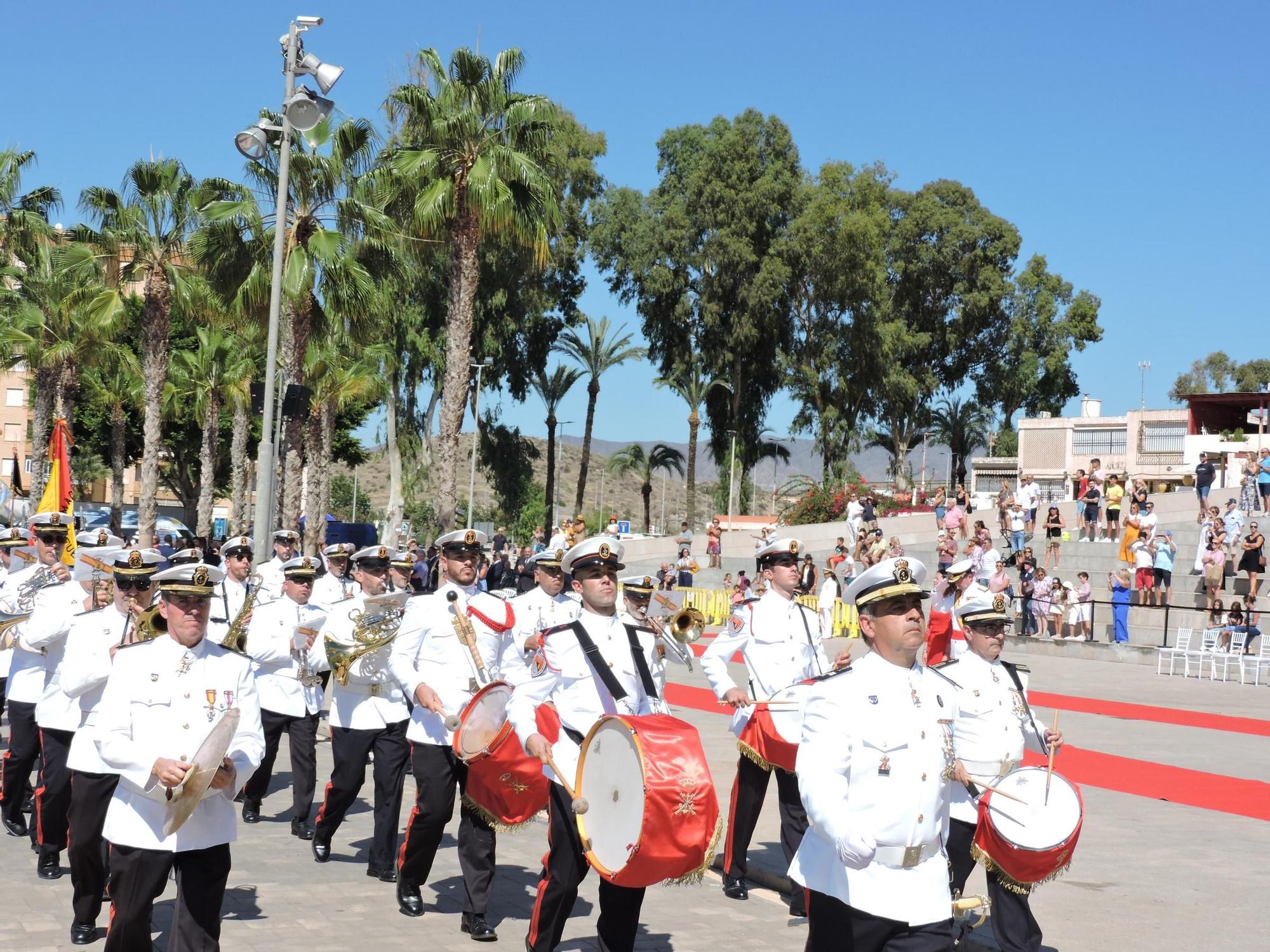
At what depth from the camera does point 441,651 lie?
827 centimetres

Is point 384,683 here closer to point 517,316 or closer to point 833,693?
point 833,693

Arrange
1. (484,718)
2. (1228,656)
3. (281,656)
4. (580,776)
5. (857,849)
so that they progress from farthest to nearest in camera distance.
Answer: (1228,656) < (281,656) < (484,718) < (580,776) < (857,849)

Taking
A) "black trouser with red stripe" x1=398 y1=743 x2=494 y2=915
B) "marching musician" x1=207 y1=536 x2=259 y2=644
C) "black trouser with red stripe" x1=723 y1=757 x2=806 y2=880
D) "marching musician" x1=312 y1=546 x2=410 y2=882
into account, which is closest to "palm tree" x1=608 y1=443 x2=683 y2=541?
"marching musician" x1=207 y1=536 x2=259 y2=644

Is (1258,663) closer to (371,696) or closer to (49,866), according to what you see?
(371,696)

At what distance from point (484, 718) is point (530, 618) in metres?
1.31

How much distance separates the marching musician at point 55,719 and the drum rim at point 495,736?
8.53 feet

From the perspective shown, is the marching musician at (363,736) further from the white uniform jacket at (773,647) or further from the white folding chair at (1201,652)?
the white folding chair at (1201,652)

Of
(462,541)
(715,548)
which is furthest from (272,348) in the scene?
(715,548)

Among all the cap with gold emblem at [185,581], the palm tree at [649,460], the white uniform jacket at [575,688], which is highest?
the palm tree at [649,460]

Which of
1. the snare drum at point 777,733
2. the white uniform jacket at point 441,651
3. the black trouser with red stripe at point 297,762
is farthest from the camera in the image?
the black trouser with red stripe at point 297,762

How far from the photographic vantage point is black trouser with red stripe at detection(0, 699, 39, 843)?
962cm

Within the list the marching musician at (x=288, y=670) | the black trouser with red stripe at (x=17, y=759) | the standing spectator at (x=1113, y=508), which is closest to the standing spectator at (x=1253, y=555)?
the standing spectator at (x=1113, y=508)

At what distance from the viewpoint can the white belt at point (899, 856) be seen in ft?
15.5

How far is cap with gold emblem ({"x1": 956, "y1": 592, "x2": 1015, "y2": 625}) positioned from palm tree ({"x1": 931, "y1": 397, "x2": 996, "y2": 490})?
61.1 m
